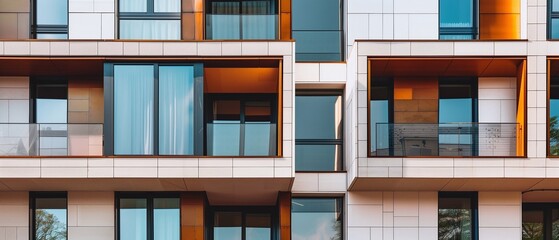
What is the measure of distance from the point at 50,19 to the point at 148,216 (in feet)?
17.3

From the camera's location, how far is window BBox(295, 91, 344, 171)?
48.9 feet

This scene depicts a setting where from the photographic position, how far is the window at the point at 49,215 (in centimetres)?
1420

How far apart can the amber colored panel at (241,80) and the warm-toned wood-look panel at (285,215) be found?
2.73 metres

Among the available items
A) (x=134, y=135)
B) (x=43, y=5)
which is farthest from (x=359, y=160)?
(x=43, y=5)

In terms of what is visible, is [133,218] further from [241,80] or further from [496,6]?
[496,6]

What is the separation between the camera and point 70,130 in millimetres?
13562

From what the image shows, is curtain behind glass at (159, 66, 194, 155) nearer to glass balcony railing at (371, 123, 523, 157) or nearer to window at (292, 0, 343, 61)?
window at (292, 0, 343, 61)

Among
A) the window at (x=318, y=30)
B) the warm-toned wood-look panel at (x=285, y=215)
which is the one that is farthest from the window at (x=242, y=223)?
the window at (x=318, y=30)

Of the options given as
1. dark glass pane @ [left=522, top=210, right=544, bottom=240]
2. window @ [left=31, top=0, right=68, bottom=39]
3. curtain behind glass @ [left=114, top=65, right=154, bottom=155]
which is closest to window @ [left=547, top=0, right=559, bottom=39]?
dark glass pane @ [left=522, top=210, right=544, bottom=240]

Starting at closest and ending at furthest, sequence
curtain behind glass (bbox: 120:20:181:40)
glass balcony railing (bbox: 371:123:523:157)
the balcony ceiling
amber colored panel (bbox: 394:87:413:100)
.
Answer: the balcony ceiling, glass balcony railing (bbox: 371:123:523:157), curtain behind glass (bbox: 120:20:181:40), amber colored panel (bbox: 394:87:413:100)

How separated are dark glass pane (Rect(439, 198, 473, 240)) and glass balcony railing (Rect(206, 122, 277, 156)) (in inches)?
172

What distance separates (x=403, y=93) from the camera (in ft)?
48.8

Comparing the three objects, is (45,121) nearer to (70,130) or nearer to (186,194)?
(70,130)

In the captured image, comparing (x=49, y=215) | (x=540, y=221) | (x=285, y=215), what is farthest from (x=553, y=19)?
(x=49, y=215)
